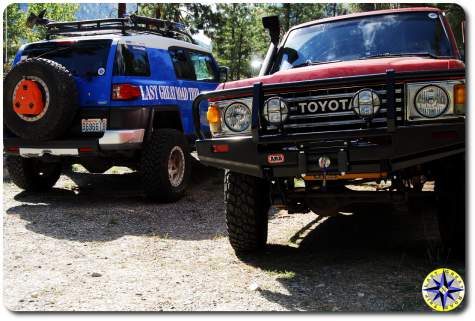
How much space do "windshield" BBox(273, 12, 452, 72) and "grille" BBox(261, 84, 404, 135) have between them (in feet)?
2.95

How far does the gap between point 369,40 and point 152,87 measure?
3.02 meters

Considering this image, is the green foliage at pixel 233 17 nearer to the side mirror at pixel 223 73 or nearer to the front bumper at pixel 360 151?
the side mirror at pixel 223 73

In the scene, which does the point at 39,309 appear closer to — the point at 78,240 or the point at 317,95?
the point at 78,240

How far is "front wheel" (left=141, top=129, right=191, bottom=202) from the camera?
6.32m

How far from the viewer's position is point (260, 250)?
4473 millimetres

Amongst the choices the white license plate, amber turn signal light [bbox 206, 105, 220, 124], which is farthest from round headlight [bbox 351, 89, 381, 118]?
the white license plate

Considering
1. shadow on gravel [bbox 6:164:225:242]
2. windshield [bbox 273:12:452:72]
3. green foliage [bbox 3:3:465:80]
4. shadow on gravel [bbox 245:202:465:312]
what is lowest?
shadow on gravel [bbox 245:202:465:312]

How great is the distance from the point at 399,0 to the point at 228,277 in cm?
318

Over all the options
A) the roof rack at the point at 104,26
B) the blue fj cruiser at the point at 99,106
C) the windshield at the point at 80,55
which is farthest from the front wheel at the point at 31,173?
the roof rack at the point at 104,26

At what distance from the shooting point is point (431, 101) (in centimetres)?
337

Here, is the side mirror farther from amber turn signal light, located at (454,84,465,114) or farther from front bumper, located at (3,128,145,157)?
amber turn signal light, located at (454,84,465,114)

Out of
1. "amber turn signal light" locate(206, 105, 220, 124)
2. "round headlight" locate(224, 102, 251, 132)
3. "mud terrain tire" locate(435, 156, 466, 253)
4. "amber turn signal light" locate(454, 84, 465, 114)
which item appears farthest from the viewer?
"amber turn signal light" locate(206, 105, 220, 124)

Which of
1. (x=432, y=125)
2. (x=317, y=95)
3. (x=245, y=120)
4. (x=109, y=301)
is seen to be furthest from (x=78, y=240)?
(x=432, y=125)

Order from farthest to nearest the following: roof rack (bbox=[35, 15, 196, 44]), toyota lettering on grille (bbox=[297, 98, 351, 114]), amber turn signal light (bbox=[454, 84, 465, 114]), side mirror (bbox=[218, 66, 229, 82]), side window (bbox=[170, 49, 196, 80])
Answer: side mirror (bbox=[218, 66, 229, 82]), side window (bbox=[170, 49, 196, 80]), roof rack (bbox=[35, 15, 196, 44]), toyota lettering on grille (bbox=[297, 98, 351, 114]), amber turn signal light (bbox=[454, 84, 465, 114])
